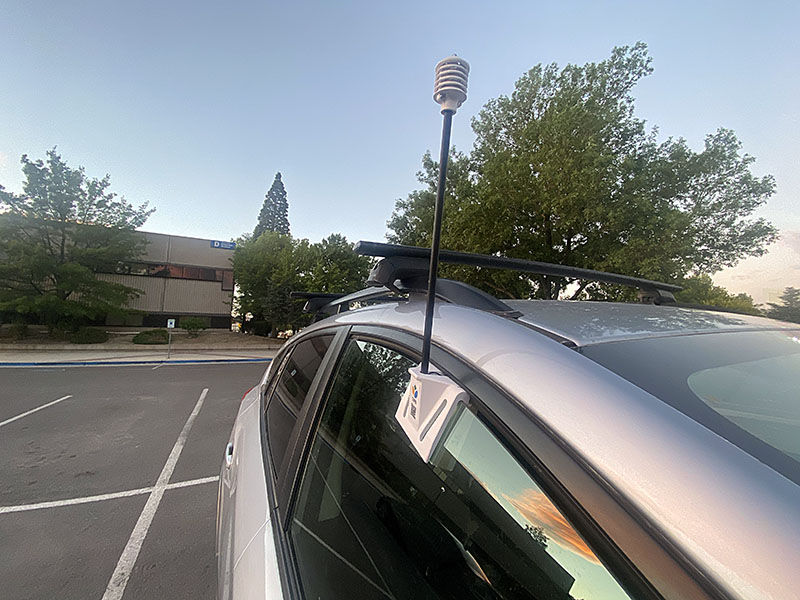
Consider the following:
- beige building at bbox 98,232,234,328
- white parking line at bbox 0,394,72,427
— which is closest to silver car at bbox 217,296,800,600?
white parking line at bbox 0,394,72,427

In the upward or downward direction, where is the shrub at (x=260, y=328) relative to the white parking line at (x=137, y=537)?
downward

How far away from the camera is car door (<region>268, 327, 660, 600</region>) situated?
0.55 m

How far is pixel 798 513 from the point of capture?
0.37 meters

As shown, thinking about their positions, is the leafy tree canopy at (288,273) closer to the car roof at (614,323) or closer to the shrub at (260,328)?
the shrub at (260,328)

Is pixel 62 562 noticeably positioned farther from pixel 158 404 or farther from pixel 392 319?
pixel 158 404

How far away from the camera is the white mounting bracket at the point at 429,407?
0.64 m

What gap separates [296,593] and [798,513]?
1.04m

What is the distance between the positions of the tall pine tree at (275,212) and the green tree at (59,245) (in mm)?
19540

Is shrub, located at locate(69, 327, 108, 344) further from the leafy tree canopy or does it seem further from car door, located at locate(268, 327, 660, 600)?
car door, located at locate(268, 327, 660, 600)

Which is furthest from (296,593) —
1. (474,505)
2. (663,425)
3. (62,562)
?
(62,562)

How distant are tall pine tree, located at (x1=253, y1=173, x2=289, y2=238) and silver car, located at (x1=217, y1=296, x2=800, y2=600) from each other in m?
41.8

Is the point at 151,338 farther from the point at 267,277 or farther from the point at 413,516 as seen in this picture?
the point at 413,516

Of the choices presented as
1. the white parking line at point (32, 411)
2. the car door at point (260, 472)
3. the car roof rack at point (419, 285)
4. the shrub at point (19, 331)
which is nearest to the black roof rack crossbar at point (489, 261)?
the car roof rack at point (419, 285)

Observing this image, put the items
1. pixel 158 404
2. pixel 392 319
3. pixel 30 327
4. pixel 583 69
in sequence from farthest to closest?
pixel 30 327
pixel 583 69
pixel 158 404
pixel 392 319
